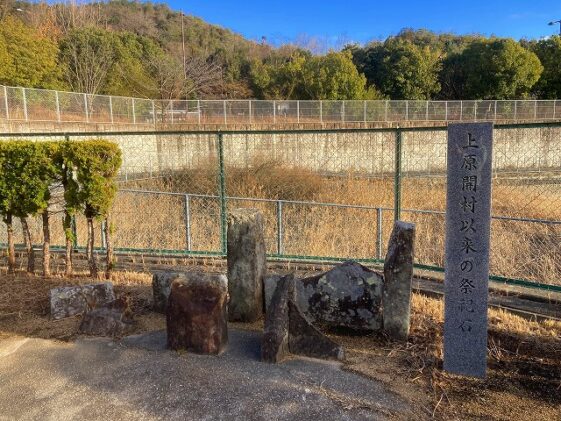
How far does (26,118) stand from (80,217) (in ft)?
37.0

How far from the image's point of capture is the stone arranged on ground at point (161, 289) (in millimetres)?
4551

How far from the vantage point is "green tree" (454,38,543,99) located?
31969 mm

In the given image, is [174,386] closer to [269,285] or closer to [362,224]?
[269,285]

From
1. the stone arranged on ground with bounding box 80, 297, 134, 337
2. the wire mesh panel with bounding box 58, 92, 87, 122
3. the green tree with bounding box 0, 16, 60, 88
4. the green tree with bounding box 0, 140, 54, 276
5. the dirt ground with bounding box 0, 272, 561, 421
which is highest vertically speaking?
the green tree with bounding box 0, 16, 60, 88

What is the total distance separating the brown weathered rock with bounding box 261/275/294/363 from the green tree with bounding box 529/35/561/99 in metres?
37.3

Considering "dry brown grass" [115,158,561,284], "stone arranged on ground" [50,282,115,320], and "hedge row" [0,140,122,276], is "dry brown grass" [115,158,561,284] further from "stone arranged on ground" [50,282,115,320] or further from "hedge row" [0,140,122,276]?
"stone arranged on ground" [50,282,115,320]

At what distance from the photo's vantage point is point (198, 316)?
143 inches

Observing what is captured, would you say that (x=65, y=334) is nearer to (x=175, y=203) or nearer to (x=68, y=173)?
(x=68, y=173)

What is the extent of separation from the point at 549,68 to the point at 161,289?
37.9 metres

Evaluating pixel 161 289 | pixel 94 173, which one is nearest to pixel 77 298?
pixel 161 289

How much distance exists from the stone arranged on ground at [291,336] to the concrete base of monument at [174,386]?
0.30ft

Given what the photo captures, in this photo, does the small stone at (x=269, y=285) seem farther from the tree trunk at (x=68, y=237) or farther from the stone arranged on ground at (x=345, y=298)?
the tree trunk at (x=68, y=237)

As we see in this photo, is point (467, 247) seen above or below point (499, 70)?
below

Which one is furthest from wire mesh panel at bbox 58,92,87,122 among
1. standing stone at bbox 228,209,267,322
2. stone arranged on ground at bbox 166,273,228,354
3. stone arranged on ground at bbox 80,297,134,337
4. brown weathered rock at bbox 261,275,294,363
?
brown weathered rock at bbox 261,275,294,363
